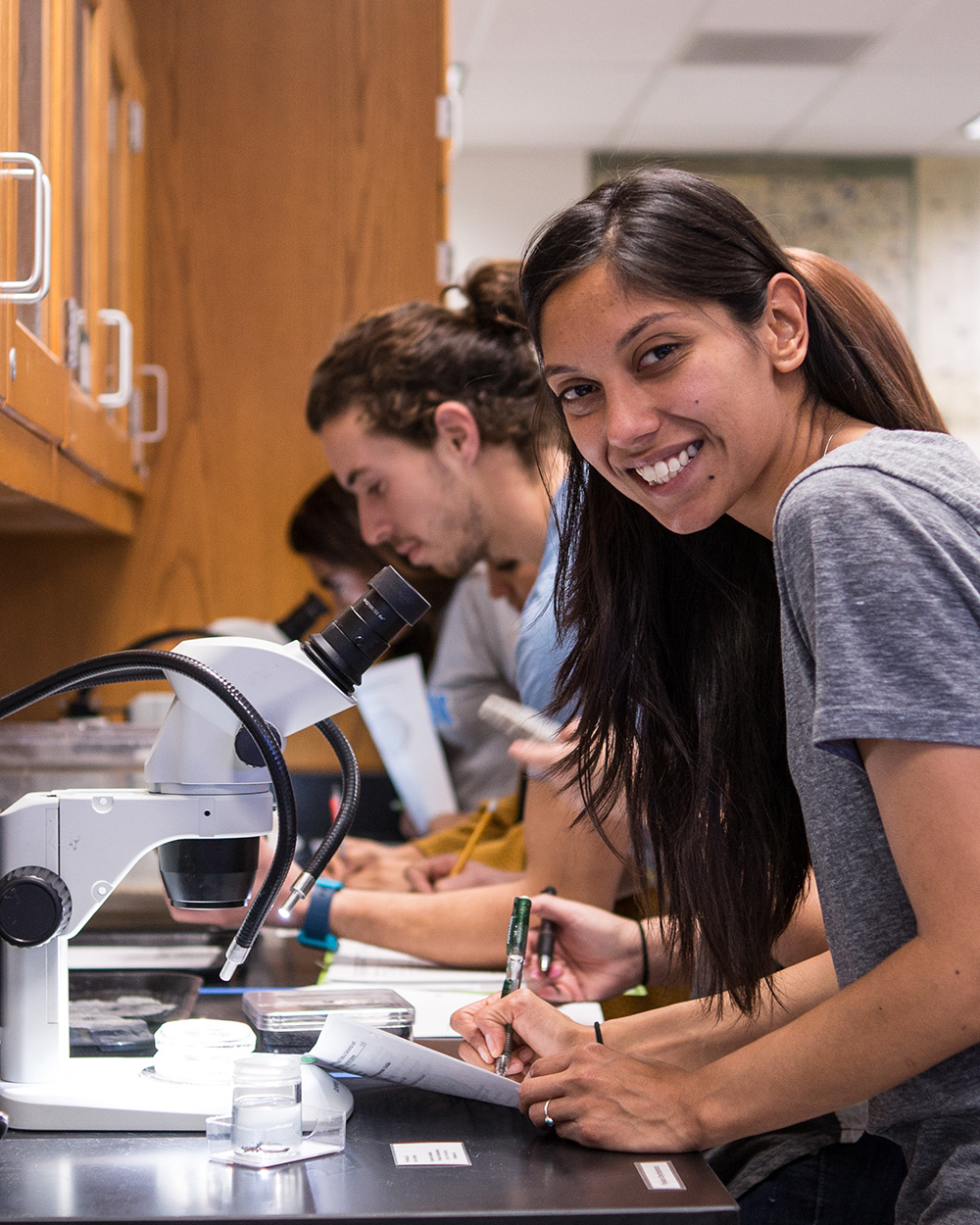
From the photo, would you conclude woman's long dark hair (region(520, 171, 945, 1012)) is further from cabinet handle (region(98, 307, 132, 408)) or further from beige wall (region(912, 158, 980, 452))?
beige wall (region(912, 158, 980, 452))

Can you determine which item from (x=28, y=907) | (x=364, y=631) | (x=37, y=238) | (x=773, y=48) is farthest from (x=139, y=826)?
(x=773, y=48)

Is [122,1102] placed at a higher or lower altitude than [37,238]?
lower

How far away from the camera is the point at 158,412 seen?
2436mm

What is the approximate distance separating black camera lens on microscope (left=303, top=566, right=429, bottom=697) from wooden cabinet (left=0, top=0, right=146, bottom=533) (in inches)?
14.7

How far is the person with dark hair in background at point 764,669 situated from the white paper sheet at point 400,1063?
Result: 3cm

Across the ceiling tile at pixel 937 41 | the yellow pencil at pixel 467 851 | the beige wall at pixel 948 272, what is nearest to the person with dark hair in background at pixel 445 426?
the yellow pencil at pixel 467 851

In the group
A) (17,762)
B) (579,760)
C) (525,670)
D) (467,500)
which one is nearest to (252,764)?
(579,760)

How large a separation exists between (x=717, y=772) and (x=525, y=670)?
1.77 ft

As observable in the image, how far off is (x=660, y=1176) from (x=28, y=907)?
0.47 m

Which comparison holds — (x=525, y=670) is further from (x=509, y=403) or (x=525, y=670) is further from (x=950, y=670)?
(x=950, y=670)

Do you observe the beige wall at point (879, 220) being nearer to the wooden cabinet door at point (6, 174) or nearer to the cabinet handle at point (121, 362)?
the cabinet handle at point (121, 362)

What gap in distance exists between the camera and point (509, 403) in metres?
1.86

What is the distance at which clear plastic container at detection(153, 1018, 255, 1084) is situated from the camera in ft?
3.03

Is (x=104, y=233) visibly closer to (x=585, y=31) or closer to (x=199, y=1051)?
(x=199, y=1051)
